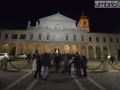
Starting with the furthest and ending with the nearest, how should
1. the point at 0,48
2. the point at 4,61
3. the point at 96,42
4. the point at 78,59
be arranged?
the point at 96,42, the point at 0,48, the point at 4,61, the point at 78,59

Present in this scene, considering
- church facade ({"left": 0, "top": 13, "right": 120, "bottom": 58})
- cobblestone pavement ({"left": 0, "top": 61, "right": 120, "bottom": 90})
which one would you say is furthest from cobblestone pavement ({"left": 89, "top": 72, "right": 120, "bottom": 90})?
church facade ({"left": 0, "top": 13, "right": 120, "bottom": 58})

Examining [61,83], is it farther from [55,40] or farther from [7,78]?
[55,40]

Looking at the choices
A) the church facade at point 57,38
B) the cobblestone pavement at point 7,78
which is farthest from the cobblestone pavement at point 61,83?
the church facade at point 57,38

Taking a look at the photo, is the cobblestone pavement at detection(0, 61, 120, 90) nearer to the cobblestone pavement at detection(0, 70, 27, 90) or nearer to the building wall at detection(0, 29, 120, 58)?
the cobblestone pavement at detection(0, 70, 27, 90)

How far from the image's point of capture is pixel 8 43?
2459cm

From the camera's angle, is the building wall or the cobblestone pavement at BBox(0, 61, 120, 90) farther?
the building wall

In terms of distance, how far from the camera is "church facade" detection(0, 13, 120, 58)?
79.7 ft

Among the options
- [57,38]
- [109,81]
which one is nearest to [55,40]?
[57,38]

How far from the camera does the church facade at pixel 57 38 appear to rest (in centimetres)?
2430

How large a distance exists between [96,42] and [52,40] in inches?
697

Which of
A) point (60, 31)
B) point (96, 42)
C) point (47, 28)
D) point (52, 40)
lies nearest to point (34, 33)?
point (47, 28)

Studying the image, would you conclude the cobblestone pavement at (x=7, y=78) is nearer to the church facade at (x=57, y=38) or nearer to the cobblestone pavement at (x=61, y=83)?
the cobblestone pavement at (x=61, y=83)

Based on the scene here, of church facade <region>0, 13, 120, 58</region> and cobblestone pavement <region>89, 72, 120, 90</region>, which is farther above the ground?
church facade <region>0, 13, 120, 58</region>

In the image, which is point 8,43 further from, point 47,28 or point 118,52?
point 118,52
